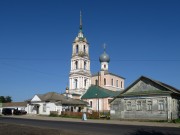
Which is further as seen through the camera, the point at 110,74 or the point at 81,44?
the point at 110,74

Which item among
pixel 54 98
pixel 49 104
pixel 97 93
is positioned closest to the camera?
pixel 49 104

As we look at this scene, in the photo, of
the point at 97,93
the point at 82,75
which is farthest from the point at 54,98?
the point at 82,75

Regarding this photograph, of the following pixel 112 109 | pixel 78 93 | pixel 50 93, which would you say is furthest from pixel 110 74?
pixel 112 109

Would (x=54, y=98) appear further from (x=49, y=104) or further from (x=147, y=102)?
(x=147, y=102)

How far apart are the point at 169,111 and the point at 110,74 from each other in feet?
175

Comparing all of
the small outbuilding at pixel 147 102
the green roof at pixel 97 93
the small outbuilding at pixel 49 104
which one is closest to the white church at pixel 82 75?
the green roof at pixel 97 93

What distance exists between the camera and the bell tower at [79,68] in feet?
269

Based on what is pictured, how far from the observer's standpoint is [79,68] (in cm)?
8225

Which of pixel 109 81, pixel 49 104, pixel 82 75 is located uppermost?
pixel 82 75

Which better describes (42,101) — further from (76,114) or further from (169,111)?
(169,111)

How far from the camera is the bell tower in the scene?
269 feet

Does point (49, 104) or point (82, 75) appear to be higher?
point (82, 75)

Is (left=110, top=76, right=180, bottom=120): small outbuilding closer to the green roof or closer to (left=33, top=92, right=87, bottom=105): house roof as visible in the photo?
(left=33, top=92, right=87, bottom=105): house roof

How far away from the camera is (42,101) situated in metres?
60.7
